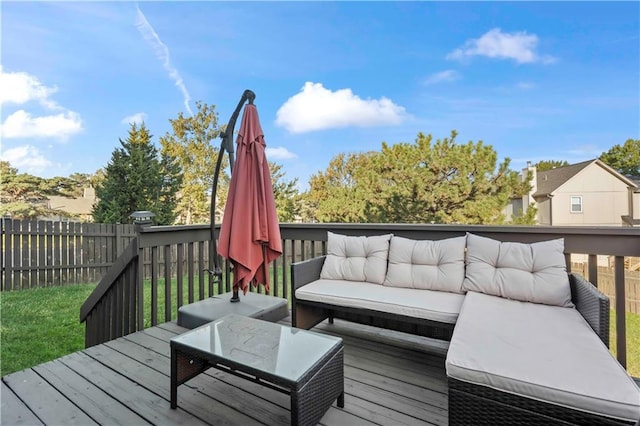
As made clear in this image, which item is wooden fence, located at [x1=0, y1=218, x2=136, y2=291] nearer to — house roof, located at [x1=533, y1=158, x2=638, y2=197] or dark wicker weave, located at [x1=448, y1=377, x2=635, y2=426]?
dark wicker weave, located at [x1=448, y1=377, x2=635, y2=426]

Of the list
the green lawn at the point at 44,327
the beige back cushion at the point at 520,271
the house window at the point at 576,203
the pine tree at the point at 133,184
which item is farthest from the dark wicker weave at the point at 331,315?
the house window at the point at 576,203

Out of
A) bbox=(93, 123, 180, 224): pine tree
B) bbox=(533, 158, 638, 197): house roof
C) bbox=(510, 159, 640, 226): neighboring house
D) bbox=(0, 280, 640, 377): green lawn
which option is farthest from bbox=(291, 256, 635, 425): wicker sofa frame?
bbox=(533, 158, 638, 197): house roof

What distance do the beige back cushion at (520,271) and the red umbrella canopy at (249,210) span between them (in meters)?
1.79

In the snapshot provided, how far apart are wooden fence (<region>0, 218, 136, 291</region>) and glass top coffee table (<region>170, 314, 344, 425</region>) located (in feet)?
21.9

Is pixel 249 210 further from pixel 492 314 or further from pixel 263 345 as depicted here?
pixel 492 314

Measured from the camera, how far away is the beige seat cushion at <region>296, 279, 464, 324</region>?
2.12 meters

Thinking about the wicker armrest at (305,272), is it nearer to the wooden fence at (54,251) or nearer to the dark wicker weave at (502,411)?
the dark wicker weave at (502,411)

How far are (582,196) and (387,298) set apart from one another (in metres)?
15.2

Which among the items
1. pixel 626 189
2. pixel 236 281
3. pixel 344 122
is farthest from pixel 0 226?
pixel 626 189

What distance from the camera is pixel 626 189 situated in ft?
36.2

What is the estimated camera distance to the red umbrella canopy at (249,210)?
9.12ft

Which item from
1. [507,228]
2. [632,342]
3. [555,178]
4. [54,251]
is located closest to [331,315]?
[507,228]

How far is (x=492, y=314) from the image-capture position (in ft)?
6.21

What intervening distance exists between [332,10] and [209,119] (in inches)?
411
